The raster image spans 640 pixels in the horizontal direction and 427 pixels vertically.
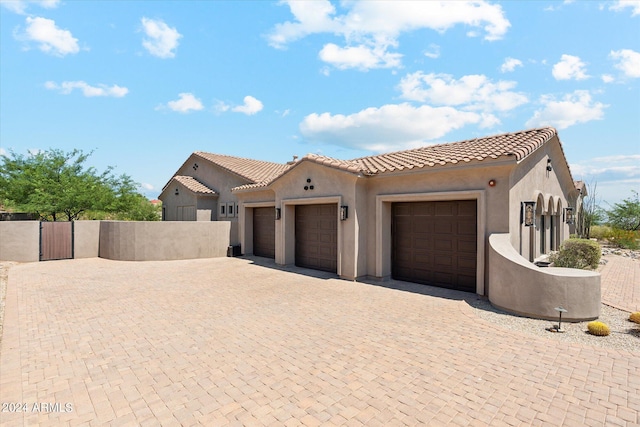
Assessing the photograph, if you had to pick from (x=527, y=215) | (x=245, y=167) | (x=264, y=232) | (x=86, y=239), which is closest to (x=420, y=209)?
(x=527, y=215)

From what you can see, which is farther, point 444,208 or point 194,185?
point 194,185

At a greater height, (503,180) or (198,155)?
(198,155)

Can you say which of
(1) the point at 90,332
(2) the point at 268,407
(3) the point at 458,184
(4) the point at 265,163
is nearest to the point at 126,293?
(1) the point at 90,332

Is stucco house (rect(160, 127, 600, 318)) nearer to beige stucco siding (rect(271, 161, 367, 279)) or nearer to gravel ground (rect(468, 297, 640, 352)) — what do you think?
beige stucco siding (rect(271, 161, 367, 279))

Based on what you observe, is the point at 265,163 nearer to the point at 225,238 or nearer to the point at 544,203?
the point at 225,238

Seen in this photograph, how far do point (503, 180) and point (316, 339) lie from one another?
23.4 feet

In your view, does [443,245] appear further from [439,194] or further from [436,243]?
[439,194]

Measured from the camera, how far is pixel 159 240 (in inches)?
696

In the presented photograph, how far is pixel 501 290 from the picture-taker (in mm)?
8508

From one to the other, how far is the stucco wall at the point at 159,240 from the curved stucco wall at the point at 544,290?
15455mm

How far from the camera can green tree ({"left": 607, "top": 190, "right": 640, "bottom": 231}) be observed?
28797 millimetres

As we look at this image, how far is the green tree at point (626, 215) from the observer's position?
28.8 m

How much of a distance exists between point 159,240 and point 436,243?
14631mm

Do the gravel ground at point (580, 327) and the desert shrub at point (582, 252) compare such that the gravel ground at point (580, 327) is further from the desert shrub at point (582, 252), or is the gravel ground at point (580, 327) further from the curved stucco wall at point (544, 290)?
the desert shrub at point (582, 252)
